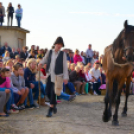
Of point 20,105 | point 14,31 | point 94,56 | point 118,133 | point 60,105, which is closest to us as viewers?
point 118,133

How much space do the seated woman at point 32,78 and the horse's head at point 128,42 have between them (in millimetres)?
3290

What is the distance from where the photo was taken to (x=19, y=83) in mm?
7781

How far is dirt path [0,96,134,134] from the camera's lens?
18.0 feet

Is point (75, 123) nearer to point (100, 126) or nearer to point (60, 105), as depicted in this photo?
point (100, 126)

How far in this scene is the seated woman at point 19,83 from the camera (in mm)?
7734

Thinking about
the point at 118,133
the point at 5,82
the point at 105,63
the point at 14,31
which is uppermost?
the point at 14,31

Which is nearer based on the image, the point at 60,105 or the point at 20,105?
the point at 20,105

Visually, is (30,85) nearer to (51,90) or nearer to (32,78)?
(32,78)

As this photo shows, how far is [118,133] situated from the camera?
17.8ft

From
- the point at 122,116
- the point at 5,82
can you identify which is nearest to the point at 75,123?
the point at 122,116

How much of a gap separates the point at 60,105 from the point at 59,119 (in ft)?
7.24

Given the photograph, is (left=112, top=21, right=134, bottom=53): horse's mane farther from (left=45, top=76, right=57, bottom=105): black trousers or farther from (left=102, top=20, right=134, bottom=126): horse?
(left=45, top=76, right=57, bottom=105): black trousers

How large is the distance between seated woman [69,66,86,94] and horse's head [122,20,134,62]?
18.5ft

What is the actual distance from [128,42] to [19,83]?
3.43 m
